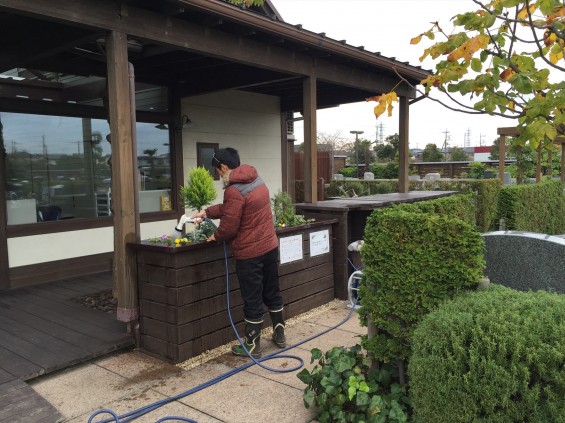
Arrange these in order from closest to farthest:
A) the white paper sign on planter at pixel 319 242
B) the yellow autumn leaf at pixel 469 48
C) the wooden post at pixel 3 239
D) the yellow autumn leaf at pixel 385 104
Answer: the yellow autumn leaf at pixel 469 48 → the yellow autumn leaf at pixel 385 104 → the white paper sign on planter at pixel 319 242 → the wooden post at pixel 3 239

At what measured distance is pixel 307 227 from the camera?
548 centimetres

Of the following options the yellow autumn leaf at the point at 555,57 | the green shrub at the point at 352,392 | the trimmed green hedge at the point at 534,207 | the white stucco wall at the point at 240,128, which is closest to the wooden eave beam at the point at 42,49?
the white stucco wall at the point at 240,128

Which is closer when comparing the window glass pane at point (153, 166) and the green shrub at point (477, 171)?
the window glass pane at point (153, 166)

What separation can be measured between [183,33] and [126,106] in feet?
3.51

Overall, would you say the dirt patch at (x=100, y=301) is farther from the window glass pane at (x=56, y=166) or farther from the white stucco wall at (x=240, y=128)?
the white stucco wall at (x=240, y=128)

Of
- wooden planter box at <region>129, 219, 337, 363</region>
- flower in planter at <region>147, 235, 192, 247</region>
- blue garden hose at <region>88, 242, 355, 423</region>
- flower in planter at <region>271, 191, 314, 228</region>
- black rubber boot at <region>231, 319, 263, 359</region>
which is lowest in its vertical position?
blue garden hose at <region>88, 242, 355, 423</region>

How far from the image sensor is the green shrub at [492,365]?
207cm

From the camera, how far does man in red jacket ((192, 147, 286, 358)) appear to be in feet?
12.8

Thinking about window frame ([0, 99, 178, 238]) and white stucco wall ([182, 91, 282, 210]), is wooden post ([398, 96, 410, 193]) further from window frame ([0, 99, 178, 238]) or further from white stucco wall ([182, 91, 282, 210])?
window frame ([0, 99, 178, 238])

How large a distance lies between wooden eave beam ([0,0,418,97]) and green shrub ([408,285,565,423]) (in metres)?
3.45

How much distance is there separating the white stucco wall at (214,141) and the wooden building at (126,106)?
0.02m

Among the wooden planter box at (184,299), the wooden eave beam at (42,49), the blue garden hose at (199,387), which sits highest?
the wooden eave beam at (42,49)

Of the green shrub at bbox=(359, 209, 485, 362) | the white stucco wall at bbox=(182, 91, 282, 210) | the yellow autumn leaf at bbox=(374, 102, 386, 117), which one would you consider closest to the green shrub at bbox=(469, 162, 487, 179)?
the white stucco wall at bbox=(182, 91, 282, 210)

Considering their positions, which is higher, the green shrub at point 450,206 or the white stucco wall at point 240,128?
the white stucco wall at point 240,128
